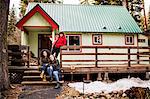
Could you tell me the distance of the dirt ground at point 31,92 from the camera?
9.41m

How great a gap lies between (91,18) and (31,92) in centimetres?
1246

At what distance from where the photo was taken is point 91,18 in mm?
21672

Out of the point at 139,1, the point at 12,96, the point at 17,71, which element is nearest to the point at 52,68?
the point at 17,71

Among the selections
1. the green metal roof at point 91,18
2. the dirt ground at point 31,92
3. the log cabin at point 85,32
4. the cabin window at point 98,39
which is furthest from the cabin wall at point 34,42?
the dirt ground at point 31,92

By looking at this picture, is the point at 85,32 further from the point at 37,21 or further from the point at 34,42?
the point at 34,42

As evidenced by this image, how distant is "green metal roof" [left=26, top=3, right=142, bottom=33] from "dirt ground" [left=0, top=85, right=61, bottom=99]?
29.3ft

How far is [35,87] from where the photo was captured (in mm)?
11062

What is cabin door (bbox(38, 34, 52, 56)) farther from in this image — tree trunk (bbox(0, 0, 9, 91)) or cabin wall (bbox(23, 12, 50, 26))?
tree trunk (bbox(0, 0, 9, 91))

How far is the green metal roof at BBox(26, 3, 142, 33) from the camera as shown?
66.0 ft

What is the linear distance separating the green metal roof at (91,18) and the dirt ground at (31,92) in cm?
892

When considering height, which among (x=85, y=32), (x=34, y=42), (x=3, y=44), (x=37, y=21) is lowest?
(x=3, y=44)

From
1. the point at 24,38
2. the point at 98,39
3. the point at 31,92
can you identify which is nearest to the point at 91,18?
the point at 98,39

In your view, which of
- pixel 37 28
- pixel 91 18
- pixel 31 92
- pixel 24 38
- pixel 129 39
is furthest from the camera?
pixel 91 18

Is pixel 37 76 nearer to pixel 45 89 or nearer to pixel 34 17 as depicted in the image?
pixel 45 89
